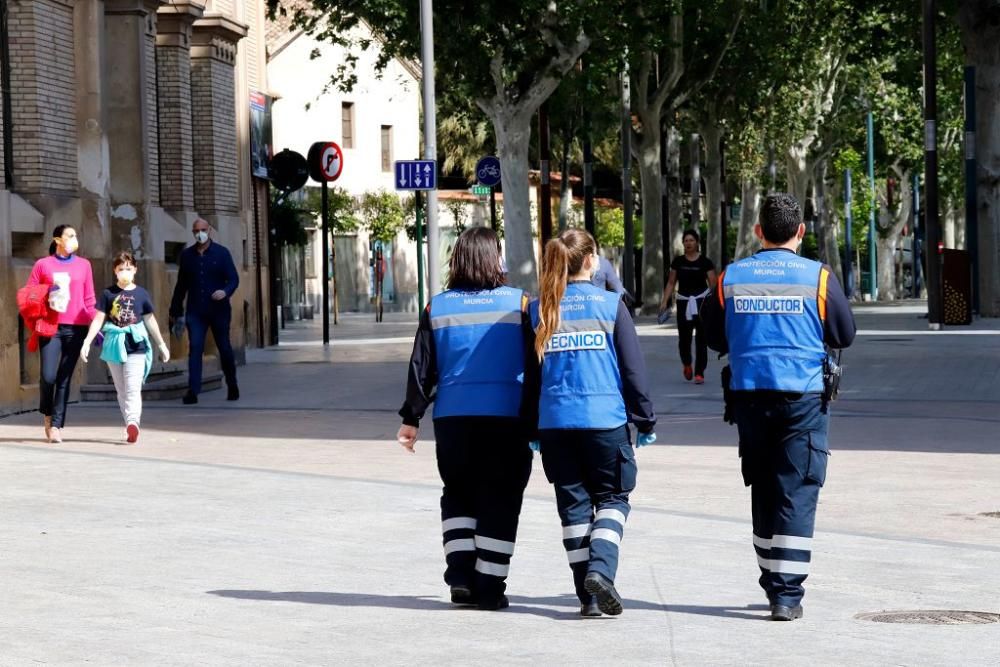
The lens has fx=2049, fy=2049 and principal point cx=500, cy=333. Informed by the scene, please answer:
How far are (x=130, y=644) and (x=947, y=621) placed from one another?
3.04 m

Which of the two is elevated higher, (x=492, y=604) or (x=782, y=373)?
(x=782, y=373)

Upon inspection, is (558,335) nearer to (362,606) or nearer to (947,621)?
(362,606)

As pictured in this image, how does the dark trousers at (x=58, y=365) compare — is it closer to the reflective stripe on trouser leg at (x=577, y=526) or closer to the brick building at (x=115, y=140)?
the brick building at (x=115, y=140)

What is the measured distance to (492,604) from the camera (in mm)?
8094

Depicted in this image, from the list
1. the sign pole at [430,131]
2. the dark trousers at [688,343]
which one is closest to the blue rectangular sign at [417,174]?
the sign pole at [430,131]

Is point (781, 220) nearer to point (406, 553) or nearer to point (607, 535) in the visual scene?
point (607, 535)

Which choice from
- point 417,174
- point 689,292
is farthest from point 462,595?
point 417,174

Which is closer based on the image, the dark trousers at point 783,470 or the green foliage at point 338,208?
the dark trousers at point 783,470

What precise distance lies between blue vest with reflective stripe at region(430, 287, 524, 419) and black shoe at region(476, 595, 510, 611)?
0.73m

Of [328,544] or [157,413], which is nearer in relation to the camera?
[328,544]

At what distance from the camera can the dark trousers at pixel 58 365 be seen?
15922 mm

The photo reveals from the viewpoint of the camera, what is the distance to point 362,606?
26.8ft

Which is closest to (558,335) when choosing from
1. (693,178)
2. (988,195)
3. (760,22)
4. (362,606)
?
(362,606)

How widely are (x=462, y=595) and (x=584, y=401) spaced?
3.04 ft
